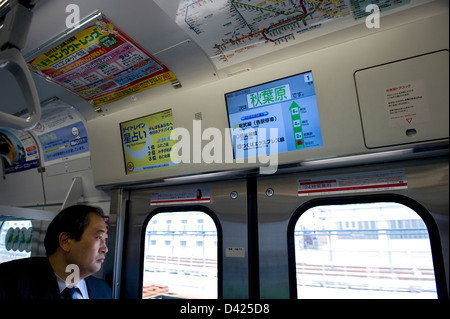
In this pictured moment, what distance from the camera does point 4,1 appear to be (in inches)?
57.5

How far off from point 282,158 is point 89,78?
69.1 inches

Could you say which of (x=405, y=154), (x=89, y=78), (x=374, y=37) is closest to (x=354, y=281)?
(x=405, y=154)

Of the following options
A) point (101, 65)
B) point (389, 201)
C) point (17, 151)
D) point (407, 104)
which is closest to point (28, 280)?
point (101, 65)

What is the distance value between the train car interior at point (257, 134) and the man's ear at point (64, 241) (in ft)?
2.18

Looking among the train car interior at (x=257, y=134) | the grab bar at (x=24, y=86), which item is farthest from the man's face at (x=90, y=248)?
the grab bar at (x=24, y=86)

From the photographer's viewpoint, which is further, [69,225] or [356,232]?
[69,225]

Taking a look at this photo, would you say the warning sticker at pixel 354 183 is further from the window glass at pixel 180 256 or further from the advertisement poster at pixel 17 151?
the advertisement poster at pixel 17 151

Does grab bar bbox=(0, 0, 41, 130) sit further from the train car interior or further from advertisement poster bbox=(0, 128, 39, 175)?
advertisement poster bbox=(0, 128, 39, 175)

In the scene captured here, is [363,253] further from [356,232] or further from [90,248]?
[90,248]

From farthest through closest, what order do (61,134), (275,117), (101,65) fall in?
1. (61,134)
2. (101,65)
3. (275,117)

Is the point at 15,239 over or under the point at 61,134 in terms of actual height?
under

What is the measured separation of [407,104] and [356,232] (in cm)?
85

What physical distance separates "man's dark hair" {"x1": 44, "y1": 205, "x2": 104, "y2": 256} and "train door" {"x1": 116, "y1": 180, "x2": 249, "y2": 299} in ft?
2.01

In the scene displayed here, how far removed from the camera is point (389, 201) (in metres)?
1.71
